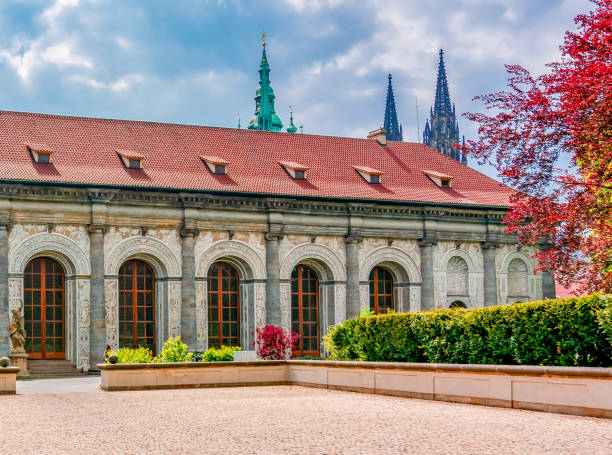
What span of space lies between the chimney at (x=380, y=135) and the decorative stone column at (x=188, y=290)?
1542 cm

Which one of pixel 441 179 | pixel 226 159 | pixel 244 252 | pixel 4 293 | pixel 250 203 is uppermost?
pixel 226 159

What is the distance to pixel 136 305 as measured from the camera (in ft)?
136

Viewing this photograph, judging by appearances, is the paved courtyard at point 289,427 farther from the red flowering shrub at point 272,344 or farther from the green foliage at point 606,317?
the red flowering shrub at point 272,344

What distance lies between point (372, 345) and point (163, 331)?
17.7 meters

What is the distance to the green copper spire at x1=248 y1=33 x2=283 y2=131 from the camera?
108 metres

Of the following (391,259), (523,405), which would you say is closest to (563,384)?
(523,405)

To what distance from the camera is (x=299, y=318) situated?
4500 centimetres

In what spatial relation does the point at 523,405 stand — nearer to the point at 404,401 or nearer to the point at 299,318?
the point at 404,401

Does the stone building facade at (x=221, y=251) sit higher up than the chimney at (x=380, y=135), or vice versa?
the chimney at (x=380, y=135)

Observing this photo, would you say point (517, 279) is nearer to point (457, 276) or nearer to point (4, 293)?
point (457, 276)

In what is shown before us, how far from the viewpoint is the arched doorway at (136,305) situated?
1628 inches

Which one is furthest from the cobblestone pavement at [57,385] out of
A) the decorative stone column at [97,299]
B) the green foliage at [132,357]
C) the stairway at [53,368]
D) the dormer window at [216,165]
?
the dormer window at [216,165]

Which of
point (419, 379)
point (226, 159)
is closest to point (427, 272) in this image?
point (226, 159)

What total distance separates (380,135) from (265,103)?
5678 cm
